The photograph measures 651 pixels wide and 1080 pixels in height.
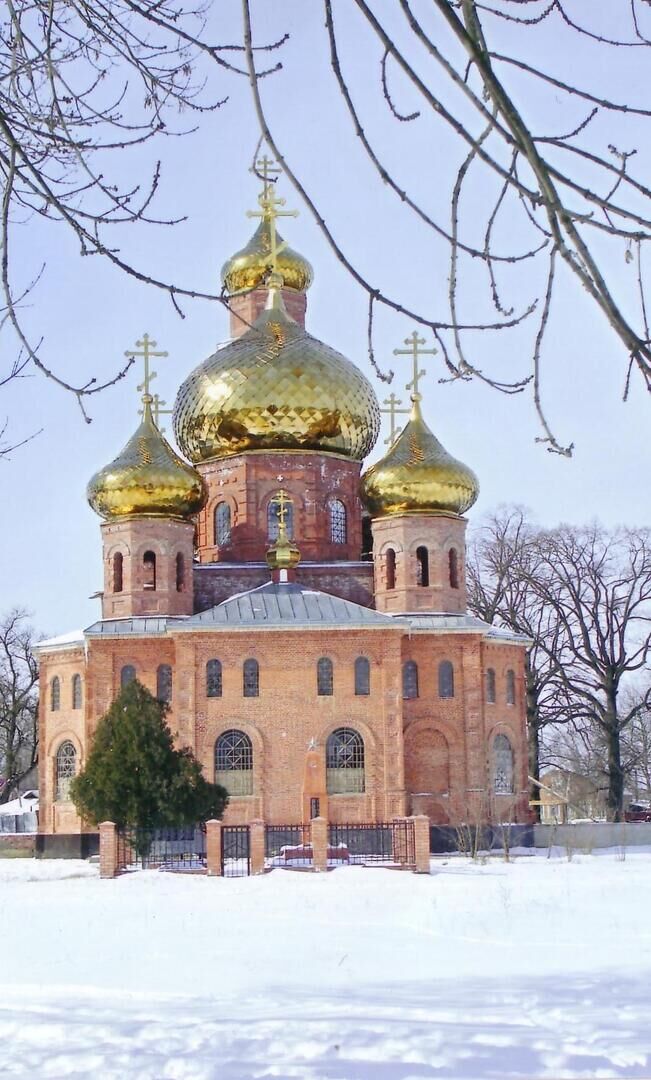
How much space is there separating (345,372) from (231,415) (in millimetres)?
2924

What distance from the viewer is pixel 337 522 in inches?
1369

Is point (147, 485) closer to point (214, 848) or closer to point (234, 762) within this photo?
point (234, 762)

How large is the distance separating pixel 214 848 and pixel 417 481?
41.1 feet

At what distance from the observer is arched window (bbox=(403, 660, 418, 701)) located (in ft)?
103

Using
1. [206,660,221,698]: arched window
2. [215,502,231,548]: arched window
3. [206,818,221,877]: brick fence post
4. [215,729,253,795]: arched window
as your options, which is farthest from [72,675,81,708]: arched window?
[206,818,221,877]: brick fence post

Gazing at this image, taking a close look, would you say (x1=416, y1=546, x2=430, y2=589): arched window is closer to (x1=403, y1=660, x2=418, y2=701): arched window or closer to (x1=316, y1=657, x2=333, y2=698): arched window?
(x1=403, y1=660, x2=418, y2=701): arched window

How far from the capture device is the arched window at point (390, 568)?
32438 millimetres

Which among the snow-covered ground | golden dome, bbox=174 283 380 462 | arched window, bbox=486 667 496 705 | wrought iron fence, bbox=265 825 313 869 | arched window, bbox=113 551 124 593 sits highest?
golden dome, bbox=174 283 380 462

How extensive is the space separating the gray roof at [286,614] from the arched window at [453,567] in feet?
8.39

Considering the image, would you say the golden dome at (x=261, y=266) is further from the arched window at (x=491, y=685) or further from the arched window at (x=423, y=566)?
the arched window at (x=491, y=685)

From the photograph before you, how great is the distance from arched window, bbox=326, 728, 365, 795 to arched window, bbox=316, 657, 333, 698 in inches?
32.0

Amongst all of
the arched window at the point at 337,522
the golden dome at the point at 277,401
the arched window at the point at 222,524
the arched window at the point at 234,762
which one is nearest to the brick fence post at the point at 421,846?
the arched window at the point at 234,762

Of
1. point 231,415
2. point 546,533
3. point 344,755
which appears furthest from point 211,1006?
point 546,533

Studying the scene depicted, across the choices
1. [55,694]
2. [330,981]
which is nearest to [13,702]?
[55,694]
